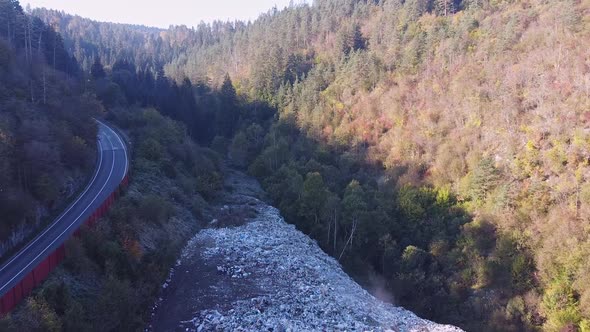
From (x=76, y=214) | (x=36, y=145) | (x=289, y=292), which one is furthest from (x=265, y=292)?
(x=36, y=145)

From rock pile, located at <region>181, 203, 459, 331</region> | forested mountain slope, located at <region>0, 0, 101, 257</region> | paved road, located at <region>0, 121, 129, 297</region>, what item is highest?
forested mountain slope, located at <region>0, 0, 101, 257</region>

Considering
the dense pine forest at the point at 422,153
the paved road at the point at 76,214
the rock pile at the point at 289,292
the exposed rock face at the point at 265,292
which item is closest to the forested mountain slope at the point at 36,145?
the dense pine forest at the point at 422,153

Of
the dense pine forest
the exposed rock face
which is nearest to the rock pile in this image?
the exposed rock face

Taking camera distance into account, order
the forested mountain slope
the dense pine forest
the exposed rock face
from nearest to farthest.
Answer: the exposed rock face → the forested mountain slope → the dense pine forest

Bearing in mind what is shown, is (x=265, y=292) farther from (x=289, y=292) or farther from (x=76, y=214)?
(x=76, y=214)

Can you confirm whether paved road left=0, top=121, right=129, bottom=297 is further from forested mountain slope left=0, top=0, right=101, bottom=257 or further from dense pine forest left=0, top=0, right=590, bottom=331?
dense pine forest left=0, top=0, right=590, bottom=331

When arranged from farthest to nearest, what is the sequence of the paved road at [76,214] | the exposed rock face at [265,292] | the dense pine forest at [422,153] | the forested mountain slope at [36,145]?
the dense pine forest at [422,153] < the forested mountain slope at [36,145] < the exposed rock face at [265,292] < the paved road at [76,214]

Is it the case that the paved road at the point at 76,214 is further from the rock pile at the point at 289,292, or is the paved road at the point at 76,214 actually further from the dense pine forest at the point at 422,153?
the rock pile at the point at 289,292

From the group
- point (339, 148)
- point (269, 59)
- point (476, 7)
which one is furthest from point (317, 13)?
point (339, 148)
